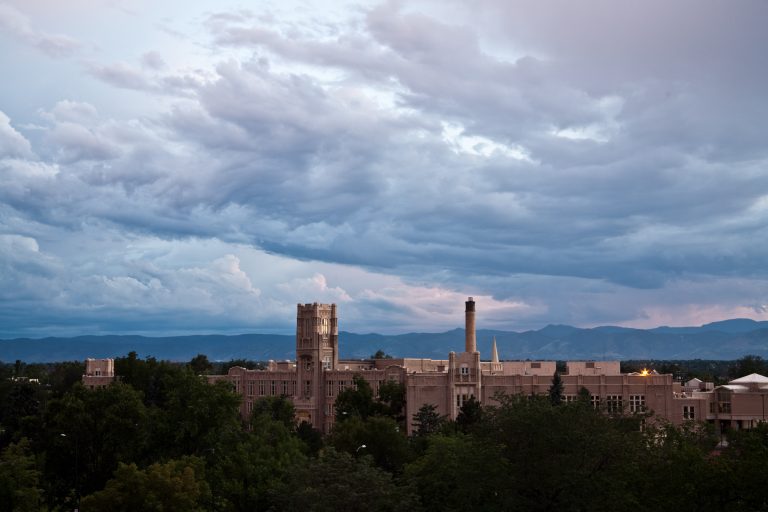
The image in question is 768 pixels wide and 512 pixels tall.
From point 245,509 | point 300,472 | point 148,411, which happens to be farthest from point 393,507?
point 148,411

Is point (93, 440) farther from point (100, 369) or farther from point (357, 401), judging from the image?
point (100, 369)

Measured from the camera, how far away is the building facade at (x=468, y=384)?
443 feet

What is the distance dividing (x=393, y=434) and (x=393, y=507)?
32072 mm

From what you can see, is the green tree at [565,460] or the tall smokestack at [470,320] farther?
the tall smokestack at [470,320]

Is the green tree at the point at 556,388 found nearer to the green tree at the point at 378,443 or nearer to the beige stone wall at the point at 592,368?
the beige stone wall at the point at 592,368

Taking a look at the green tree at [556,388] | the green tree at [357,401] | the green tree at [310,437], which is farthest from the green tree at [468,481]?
the green tree at [357,401]

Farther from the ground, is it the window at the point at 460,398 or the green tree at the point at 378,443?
the window at the point at 460,398

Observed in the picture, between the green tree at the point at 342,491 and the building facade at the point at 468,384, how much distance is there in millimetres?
56623

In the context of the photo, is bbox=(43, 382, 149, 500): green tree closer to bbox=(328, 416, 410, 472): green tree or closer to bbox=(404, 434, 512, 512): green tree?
bbox=(328, 416, 410, 472): green tree

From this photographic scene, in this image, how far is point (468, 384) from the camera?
13812 cm

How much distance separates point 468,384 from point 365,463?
68294 millimetres

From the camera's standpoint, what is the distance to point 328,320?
16862 cm

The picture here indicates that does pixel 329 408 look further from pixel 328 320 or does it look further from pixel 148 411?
pixel 148 411

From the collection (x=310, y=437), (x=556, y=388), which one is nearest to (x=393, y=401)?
(x=310, y=437)
